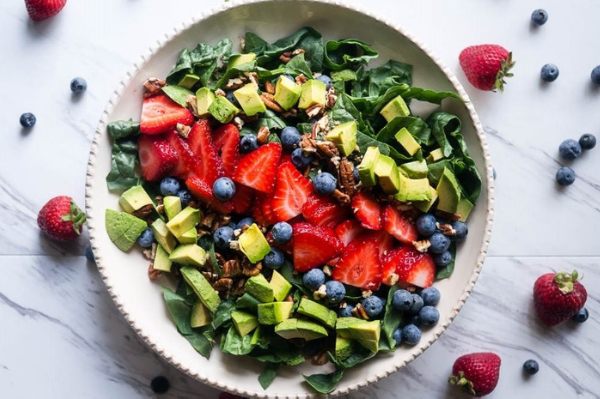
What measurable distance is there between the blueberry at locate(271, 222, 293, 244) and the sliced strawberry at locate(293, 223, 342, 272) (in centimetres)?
2

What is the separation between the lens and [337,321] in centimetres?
219

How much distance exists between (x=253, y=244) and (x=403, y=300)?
46 centimetres

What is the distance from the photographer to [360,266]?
220 cm

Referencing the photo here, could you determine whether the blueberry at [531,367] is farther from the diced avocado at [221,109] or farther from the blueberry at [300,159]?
the diced avocado at [221,109]

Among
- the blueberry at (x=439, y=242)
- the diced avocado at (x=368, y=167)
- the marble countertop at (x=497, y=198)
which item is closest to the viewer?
the diced avocado at (x=368, y=167)

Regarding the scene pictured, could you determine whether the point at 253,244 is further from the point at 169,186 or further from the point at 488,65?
the point at 488,65

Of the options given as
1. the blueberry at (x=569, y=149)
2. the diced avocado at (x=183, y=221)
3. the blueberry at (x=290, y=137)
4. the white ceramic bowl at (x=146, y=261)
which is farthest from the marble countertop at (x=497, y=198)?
the blueberry at (x=290, y=137)

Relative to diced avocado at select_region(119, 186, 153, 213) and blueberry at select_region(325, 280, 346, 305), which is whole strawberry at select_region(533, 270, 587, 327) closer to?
blueberry at select_region(325, 280, 346, 305)

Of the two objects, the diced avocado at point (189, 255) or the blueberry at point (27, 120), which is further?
the blueberry at point (27, 120)

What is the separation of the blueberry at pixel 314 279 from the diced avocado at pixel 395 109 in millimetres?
507

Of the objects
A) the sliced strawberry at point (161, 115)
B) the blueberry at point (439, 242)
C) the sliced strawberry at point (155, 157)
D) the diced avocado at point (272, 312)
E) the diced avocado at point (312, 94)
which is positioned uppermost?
the diced avocado at point (312, 94)

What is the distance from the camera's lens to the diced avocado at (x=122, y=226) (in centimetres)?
224

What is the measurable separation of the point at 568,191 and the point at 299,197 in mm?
1024

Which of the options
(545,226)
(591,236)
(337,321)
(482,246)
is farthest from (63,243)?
(591,236)
